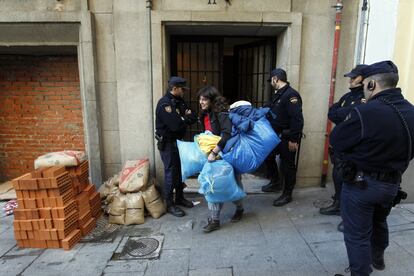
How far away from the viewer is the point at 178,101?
399 centimetres

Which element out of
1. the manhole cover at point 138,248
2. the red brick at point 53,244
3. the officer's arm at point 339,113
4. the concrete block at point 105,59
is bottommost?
the manhole cover at point 138,248

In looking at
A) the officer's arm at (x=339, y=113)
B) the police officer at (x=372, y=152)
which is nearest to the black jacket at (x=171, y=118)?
the officer's arm at (x=339, y=113)

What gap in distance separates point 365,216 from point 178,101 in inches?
106

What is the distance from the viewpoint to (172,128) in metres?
3.77

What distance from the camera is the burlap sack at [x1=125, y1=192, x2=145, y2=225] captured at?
3809mm

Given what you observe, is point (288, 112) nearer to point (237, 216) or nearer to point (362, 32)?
point (237, 216)

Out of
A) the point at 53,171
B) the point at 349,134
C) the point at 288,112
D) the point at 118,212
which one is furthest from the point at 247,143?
the point at 53,171

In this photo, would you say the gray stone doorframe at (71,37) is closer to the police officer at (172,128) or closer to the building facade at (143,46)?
the building facade at (143,46)

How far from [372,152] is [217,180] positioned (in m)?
1.65

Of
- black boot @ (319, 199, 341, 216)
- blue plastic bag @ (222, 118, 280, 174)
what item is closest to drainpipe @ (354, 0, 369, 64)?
blue plastic bag @ (222, 118, 280, 174)

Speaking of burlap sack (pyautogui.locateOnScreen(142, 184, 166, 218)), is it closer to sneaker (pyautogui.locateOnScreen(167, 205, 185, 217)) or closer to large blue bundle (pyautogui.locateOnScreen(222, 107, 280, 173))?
sneaker (pyautogui.locateOnScreen(167, 205, 185, 217))

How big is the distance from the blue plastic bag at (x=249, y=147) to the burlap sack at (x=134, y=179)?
50.7 inches

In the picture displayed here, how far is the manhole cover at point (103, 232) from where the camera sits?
3.47 m

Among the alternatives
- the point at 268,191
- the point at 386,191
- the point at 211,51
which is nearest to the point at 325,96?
the point at 268,191
